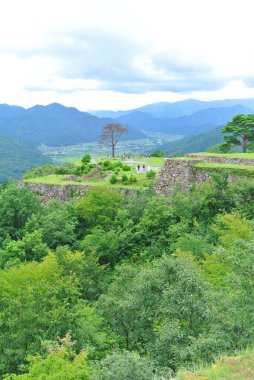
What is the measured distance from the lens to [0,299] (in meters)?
12.9

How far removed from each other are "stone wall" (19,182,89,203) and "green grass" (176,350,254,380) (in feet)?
60.8

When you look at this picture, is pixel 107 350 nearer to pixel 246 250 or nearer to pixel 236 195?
pixel 246 250

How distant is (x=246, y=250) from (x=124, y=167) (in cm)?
1865

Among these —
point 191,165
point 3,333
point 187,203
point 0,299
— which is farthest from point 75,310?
point 191,165

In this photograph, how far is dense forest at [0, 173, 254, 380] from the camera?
815cm

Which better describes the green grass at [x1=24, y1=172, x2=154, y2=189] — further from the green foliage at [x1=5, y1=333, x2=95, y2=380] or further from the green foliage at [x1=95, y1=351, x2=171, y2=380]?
the green foliage at [x1=95, y1=351, x2=171, y2=380]

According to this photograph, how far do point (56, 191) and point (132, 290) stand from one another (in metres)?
16.7

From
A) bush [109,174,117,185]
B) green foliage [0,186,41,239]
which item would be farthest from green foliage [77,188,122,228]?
green foliage [0,186,41,239]

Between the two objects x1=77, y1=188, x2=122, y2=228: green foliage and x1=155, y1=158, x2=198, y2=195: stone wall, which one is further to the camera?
x1=155, y1=158, x2=198, y2=195: stone wall

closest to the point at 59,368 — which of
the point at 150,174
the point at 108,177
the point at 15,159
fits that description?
the point at 150,174

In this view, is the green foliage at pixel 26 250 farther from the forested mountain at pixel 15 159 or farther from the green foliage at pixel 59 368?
the forested mountain at pixel 15 159

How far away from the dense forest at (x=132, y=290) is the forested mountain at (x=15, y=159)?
357 ft

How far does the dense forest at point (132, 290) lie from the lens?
8.15m

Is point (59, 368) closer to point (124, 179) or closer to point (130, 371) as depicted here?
point (130, 371)
